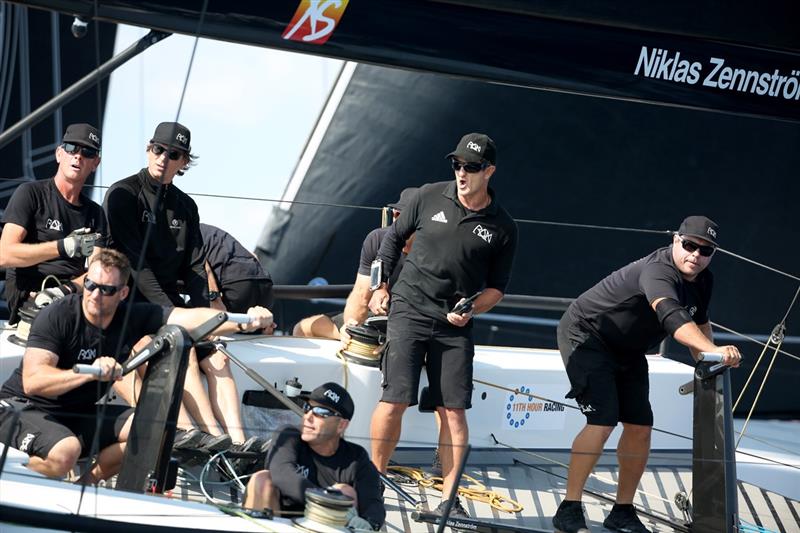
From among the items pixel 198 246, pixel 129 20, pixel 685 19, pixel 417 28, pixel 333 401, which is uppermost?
pixel 685 19

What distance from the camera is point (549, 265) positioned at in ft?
24.7

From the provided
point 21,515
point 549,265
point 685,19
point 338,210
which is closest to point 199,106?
point 338,210

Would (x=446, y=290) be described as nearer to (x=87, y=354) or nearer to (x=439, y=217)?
(x=439, y=217)

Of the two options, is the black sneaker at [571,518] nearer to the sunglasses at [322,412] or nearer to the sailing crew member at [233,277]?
→ the sunglasses at [322,412]

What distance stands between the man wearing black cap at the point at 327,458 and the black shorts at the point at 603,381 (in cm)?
94

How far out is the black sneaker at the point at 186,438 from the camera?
13.1ft

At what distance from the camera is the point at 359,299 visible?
15.4 feet

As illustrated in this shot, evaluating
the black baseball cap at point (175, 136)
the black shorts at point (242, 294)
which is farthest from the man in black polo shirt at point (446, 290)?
the black baseball cap at point (175, 136)

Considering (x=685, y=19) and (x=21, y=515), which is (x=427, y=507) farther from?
(x=685, y=19)

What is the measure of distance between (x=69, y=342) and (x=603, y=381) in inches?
70.4

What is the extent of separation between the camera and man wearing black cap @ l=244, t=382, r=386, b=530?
3613 millimetres

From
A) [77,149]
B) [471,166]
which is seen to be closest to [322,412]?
[471,166]

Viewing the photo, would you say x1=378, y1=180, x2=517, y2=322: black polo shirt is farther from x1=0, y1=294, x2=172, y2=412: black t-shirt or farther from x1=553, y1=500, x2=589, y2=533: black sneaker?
Result: x1=0, y1=294, x2=172, y2=412: black t-shirt

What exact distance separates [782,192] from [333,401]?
4.50m
